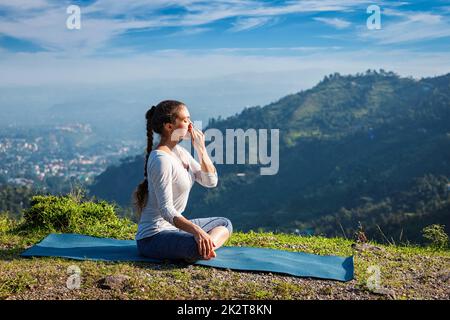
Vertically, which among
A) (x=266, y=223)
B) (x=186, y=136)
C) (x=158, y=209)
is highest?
(x=186, y=136)

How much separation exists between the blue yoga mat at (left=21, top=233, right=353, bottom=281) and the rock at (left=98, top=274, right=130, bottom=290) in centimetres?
84

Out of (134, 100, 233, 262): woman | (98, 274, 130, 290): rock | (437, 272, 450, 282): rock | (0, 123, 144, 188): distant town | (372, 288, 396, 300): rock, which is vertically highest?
(134, 100, 233, 262): woman

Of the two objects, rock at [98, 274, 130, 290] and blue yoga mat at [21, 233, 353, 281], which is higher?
rock at [98, 274, 130, 290]

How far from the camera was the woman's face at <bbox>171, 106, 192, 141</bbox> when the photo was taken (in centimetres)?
584

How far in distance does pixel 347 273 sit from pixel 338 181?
3881 inches

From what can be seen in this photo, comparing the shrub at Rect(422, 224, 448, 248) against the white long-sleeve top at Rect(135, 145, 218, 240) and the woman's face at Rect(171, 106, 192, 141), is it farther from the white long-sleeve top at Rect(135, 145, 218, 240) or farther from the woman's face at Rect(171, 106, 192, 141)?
the woman's face at Rect(171, 106, 192, 141)

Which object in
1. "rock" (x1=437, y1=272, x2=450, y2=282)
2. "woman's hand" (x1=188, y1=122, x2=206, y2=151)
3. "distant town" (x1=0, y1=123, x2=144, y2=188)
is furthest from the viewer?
"distant town" (x1=0, y1=123, x2=144, y2=188)

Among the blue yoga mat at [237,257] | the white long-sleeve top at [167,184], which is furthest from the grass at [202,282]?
the white long-sleeve top at [167,184]

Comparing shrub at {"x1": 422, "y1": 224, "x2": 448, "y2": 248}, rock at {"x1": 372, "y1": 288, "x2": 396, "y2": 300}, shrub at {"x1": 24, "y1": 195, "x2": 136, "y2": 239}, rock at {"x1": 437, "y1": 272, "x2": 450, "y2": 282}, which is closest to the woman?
rock at {"x1": 372, "y1": 288, "x2": 396, "y2": 300}

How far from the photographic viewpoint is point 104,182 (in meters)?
121

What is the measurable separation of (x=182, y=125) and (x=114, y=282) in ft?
5.96

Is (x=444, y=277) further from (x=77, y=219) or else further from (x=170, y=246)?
(x=77, y=219)
